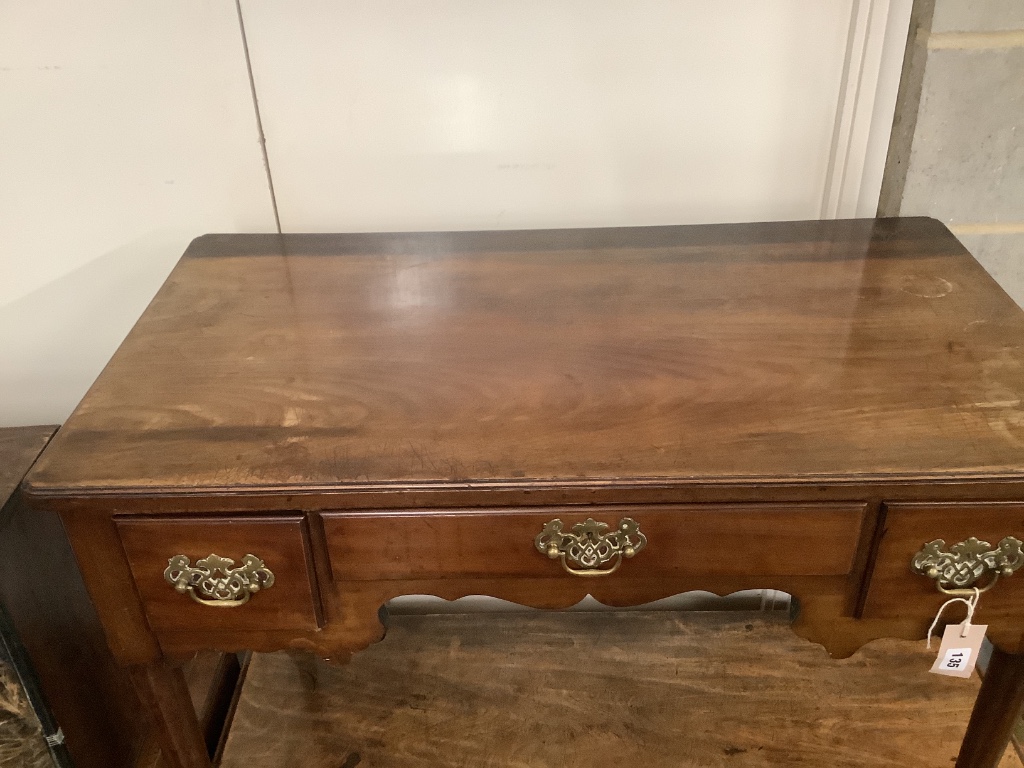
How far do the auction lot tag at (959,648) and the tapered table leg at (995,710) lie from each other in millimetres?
77

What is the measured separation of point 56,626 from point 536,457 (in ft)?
2.62

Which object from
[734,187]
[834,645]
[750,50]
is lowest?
[834,645]

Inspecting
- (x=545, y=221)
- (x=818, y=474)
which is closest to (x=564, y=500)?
(x=818, y=474)

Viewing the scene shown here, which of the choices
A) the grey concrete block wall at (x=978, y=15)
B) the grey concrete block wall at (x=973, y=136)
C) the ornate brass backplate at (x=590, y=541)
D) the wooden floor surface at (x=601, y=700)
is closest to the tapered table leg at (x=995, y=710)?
the wooden floor surface at (x=601, y=700)

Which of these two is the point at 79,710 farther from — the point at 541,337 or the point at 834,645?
the point at 834,645

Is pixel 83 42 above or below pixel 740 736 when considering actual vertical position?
above

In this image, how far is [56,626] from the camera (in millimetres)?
1119

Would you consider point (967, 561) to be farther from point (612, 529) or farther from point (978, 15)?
point (978, 15)

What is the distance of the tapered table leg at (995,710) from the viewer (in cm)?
89

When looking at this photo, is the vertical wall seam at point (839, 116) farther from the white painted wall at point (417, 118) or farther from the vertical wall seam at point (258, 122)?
the vertical wall seam at point (258, 122)

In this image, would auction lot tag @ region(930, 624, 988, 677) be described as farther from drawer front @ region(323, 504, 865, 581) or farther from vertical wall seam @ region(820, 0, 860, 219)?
vertical wall seam @ region(820, 0, 860, 219)

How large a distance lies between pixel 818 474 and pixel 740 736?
0.67m

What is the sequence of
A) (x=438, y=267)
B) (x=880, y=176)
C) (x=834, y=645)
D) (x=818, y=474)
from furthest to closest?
1. (x=880, y=176)
2. (x=438, y=267)
3. (x=834, y=645)
4. (x=818, y=474)

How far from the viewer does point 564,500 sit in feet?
2.35
